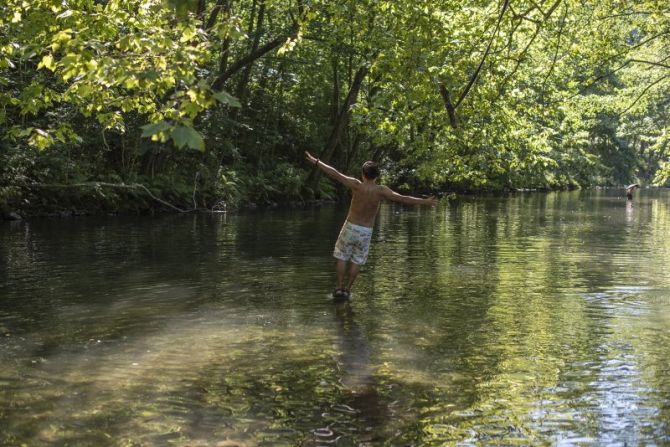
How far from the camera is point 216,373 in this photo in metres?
7.55

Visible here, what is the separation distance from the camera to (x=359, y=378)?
7.41m

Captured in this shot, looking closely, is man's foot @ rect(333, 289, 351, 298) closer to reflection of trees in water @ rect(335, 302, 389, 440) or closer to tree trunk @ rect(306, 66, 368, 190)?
reflection of trees in water @ rect(335, 302, 389, 440)

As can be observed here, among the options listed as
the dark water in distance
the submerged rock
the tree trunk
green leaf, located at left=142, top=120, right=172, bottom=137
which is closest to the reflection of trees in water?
the dark water in distance

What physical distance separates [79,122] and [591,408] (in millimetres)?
24915

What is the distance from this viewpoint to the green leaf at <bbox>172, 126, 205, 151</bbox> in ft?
15.3

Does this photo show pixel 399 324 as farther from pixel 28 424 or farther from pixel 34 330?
pixel 28 424

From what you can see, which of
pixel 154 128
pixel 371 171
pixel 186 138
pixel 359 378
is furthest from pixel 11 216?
pixel 186 138

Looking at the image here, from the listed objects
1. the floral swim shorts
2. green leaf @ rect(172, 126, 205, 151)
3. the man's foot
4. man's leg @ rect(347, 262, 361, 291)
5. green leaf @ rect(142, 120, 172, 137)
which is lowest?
the man's foot

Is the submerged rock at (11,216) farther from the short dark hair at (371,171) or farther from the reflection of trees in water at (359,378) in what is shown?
the reflection of trees in water at (359,378)

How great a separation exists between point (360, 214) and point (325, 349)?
353 centimetres

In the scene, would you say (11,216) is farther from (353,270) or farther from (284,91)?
(284,91)

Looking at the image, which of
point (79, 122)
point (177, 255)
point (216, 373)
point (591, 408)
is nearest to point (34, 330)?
point (216, 373)

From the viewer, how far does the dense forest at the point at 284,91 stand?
7977 millimetres

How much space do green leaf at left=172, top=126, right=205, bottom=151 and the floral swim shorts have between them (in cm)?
712
